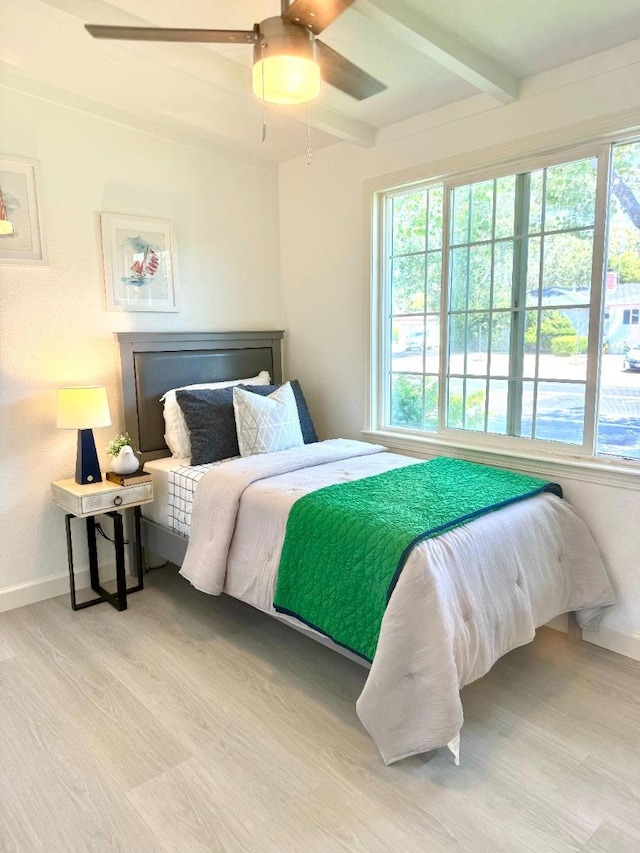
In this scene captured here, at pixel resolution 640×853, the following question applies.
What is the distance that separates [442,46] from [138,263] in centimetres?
194

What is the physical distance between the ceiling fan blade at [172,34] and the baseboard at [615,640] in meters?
2.73

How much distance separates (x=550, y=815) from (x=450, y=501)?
1.05 m

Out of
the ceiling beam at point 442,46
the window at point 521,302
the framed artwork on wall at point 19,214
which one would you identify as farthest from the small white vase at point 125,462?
the ceiling beam at point 442,46

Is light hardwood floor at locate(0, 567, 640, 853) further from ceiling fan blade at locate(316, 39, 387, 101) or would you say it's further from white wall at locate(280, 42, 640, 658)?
ceiling fan blade at locate(316, 39, 387, 101)

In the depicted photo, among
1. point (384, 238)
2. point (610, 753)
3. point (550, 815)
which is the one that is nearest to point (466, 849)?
point (550, 815)

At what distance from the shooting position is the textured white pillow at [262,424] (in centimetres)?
310

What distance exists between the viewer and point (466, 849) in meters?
1.57

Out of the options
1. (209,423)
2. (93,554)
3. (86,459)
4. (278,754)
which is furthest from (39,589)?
(278,754)

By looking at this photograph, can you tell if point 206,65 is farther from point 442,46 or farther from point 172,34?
point 442,46

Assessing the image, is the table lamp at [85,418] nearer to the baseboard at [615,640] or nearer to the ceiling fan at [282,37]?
the ceiling fan at [282,37]

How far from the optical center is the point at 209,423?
10.2 feet

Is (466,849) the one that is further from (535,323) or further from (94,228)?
(94,228)

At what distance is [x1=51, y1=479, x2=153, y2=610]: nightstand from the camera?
283 centimetres

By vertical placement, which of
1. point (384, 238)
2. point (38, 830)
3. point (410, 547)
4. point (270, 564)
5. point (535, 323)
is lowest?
point (38, 830)
